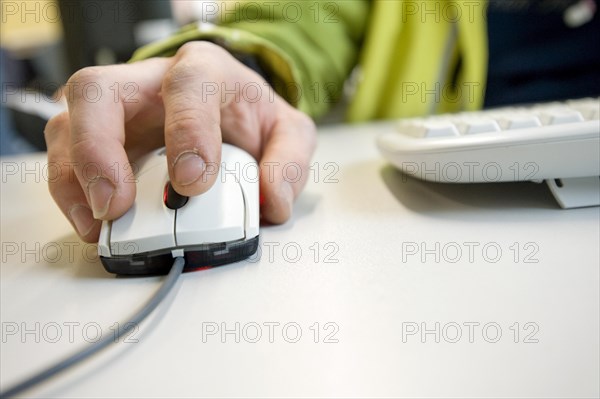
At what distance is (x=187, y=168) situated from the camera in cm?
26

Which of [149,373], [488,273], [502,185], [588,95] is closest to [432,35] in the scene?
[588,95]

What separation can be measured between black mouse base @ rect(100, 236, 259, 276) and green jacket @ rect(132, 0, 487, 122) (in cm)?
35

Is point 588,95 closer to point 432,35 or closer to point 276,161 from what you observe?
point 432,35

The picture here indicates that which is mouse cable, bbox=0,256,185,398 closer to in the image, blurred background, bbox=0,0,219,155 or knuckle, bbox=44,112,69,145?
knuckle, bbox=44,112,69,145

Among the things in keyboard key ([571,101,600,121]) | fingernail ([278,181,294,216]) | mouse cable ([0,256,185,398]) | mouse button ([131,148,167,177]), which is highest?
keyboard key ([571,101,600,121])

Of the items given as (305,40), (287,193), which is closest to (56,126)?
(287,193)

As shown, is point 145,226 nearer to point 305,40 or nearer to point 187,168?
point 187,168

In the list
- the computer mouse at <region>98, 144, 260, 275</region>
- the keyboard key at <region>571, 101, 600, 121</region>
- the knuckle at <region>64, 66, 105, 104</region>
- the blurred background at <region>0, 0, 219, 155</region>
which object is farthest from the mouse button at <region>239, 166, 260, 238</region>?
the blurred background at <region>0, 0, 219, 155</region>

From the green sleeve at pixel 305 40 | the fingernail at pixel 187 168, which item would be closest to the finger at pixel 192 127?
the fingernail at pixel 187 168

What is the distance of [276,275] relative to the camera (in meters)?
0.25

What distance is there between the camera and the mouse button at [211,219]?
0.25m

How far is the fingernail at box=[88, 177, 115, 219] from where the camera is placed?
258 mm

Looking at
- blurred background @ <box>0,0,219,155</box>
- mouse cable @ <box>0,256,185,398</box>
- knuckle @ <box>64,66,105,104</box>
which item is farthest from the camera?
blurred background @ <box>0,0,219,155</box>

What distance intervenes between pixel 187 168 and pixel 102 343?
0.10 metres
